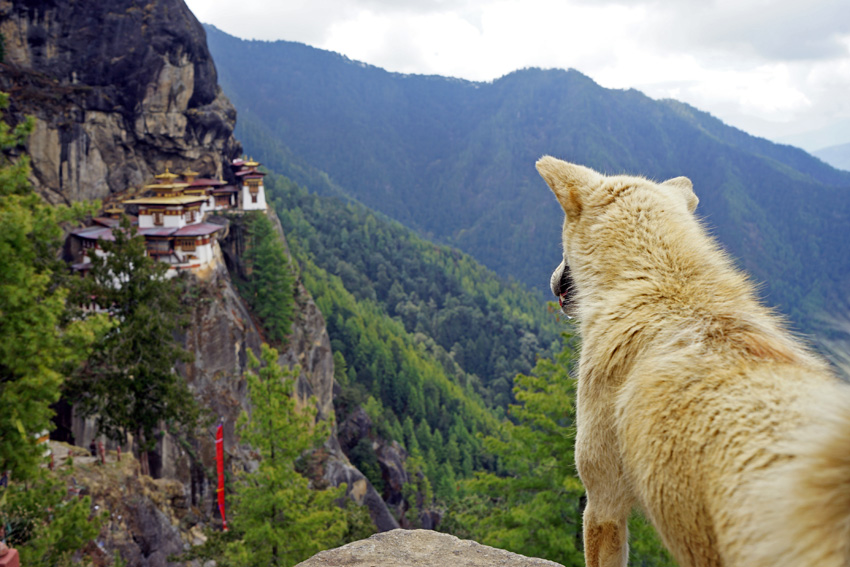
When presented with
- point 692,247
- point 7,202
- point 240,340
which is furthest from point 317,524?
point 240,340

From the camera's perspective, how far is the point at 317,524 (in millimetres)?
12930

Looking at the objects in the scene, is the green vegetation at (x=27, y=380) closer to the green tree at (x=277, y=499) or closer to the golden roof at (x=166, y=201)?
the green tree at (x=277, y=499)

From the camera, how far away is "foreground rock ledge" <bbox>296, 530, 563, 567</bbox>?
447 cm

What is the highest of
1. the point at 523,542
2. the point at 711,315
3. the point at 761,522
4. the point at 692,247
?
the point at 692,247

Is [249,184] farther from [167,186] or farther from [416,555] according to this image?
[416,555]

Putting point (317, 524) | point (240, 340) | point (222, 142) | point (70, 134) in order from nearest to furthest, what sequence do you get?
1. point (317, 524)
2. point (240, 340)
3. point (70, 134)
4. point (222, 142)

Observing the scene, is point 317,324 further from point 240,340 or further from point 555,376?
point 555,376

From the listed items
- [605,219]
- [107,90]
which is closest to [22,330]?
[605,219]

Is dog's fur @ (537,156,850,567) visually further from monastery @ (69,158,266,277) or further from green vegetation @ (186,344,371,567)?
monastery @ (69,158,266,277)

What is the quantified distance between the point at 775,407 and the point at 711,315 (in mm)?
511

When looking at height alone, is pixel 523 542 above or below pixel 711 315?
below

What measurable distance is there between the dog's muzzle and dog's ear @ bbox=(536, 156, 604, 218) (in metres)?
0.31

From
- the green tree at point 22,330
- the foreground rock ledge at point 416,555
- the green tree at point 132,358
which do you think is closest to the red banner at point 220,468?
the green tree at point 132,358

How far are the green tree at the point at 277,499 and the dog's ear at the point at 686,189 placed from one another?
38.1 feet
